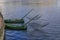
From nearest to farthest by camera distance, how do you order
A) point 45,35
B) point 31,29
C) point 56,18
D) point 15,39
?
point 15,39 < point 45,35 < point 31,29 < point 56,18

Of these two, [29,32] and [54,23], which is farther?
[54,23]

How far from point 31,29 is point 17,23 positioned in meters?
0.54

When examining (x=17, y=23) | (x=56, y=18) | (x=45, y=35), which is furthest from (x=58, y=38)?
(x=56, y=18)

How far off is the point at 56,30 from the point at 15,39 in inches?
60.9

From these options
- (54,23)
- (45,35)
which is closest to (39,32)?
(45,35)

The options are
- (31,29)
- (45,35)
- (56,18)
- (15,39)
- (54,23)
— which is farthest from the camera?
(56,18)

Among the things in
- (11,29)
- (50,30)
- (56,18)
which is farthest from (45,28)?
(56,18)

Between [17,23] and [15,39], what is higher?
[17,23]

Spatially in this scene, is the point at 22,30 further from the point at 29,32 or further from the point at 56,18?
the point at 56,18

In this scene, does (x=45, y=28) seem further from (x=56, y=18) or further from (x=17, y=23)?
(x=56, y=18)

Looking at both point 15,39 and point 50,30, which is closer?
point 15,39

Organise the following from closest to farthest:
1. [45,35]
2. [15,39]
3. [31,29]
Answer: [15,39], [45,35], [31,29]

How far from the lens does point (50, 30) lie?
645 cm

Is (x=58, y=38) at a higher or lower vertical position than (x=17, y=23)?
lower
